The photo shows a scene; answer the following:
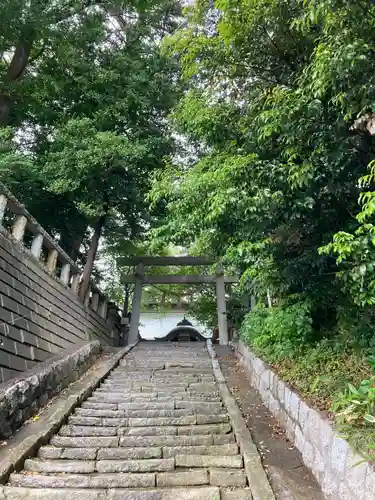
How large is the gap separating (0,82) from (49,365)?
25.2 ft

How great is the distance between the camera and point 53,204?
10.6m

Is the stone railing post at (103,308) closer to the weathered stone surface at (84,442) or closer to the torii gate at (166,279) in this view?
the torii gate at (166,279)

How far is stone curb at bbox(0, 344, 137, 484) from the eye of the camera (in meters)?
3.35

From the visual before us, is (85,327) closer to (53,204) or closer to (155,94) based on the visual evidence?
(53,204)

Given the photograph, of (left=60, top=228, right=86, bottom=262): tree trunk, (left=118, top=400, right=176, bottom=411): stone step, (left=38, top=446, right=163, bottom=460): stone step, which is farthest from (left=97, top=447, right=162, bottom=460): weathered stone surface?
(left=60, top=228, right=86, bottom=262): tree trunk

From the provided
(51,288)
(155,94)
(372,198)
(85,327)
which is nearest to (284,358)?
(372,198)

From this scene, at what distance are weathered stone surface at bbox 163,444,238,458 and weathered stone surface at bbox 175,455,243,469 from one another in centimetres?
12

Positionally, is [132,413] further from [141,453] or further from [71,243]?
[71,243]

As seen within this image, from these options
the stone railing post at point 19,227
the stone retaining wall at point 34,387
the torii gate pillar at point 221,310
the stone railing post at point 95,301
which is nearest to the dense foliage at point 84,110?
the stone railing post at point 95,301

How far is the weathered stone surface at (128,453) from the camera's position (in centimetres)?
370

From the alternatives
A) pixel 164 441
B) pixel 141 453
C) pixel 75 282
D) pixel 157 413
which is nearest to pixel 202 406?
pixel 157 413

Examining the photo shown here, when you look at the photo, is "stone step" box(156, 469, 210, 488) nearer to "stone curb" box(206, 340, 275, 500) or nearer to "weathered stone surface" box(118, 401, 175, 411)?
"stone curb" box(206, 340, 275, 500)

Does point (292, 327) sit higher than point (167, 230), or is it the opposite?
point (167, 230)

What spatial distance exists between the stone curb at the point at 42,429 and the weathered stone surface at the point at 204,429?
1.55 meters
